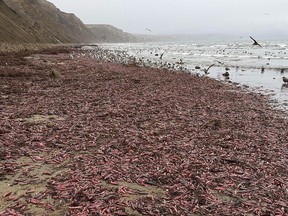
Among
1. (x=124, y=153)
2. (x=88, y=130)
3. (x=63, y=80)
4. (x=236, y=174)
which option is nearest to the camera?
(x=236, y=174)

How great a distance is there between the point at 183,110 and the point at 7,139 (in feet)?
32.5

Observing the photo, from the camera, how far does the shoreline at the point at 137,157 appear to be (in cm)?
736

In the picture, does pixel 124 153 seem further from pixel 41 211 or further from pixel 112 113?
pixel 112 113

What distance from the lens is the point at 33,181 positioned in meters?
8.15

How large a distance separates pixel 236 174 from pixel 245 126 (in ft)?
20.9

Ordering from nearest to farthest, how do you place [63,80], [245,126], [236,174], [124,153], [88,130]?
[236,174] → [124,153] → [88,130] → [245,126] → [63,80]

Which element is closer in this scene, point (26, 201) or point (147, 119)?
point (26, 201)

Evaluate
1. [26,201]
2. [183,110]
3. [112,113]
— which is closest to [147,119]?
[112,113]

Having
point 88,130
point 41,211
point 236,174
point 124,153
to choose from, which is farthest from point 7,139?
point 236,174

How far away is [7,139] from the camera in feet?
36.3

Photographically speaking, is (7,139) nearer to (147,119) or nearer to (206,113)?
(147,119)

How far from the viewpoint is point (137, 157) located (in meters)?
10.1

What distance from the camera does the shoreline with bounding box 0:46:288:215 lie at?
24.1 ft

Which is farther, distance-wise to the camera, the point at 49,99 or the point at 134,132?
the point at 49,99
